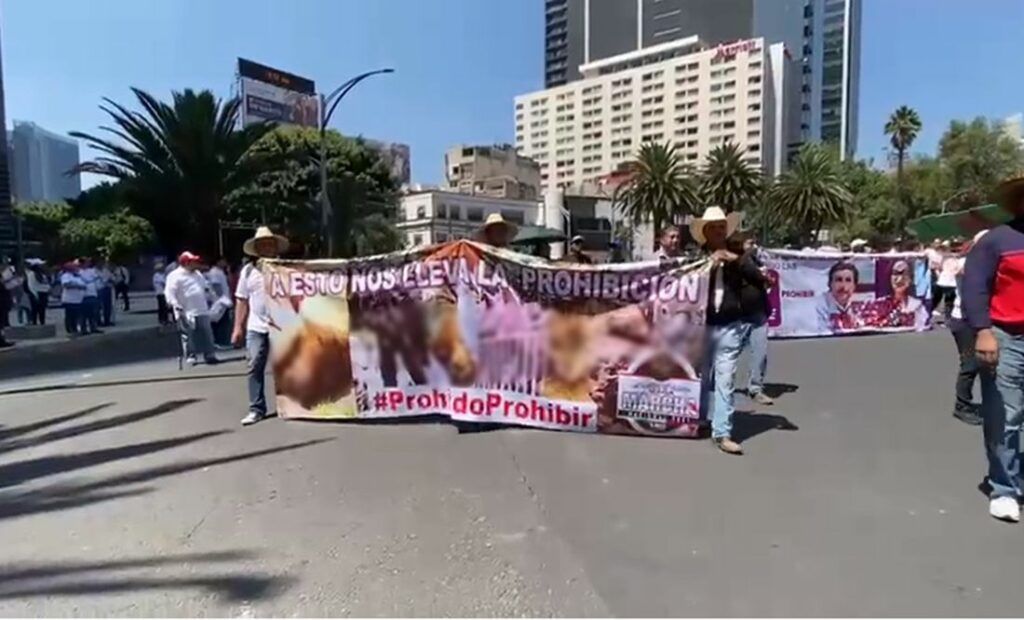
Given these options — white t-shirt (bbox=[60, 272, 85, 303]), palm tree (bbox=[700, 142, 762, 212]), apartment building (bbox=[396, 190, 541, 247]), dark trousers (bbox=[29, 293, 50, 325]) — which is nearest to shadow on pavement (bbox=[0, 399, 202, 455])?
white t-shirt (bbox=[60, 272, 85, 303])

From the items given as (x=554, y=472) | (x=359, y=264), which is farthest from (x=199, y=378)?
(x=554, y=472)

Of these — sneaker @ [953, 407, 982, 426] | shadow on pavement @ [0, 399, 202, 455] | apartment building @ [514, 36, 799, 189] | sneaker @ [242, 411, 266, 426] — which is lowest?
shadow on pavement @ [0, 399, 202, 455]

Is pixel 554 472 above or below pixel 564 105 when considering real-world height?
below

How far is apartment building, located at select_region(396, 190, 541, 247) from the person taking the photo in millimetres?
90500

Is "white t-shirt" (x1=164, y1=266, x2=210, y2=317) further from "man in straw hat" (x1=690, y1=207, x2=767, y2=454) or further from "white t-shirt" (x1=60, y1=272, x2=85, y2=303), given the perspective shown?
"man in straw hat" (x1=690, y1=207, x2=767, y2=454)

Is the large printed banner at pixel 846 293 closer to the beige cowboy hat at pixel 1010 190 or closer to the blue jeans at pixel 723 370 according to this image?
the blue jeans at pixel 723 370

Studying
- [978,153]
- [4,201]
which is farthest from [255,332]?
[978,153]

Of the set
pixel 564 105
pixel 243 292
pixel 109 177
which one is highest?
Answer: pixel 564 105

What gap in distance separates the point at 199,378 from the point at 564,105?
173784 mm

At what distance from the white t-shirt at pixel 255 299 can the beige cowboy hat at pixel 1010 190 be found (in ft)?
18.2

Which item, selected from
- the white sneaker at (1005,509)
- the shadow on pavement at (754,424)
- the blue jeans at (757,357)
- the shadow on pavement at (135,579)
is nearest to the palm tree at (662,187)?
the blue jeans at (757,357)

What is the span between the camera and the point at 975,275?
4.14 metres

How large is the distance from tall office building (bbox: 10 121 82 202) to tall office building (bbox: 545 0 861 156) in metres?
126

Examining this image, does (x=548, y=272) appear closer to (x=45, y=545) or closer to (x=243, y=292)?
(x=243, y=292)
